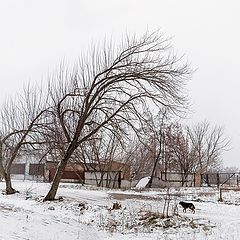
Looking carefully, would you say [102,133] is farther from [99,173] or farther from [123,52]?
[99,173]

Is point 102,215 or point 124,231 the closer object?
point 124,231

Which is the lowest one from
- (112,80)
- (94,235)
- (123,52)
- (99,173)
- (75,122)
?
(94,235)

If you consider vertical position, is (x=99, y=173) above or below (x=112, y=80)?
below

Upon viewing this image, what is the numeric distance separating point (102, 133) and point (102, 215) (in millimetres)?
8015

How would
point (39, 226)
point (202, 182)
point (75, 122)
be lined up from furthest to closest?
point (202, 182) → point (75, 122) → point (39, 226)

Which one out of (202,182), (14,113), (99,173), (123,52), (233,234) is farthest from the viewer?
(202,182)

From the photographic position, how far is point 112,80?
71.2 feet

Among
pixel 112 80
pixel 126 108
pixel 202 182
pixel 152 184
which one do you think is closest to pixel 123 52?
pixel 112 80

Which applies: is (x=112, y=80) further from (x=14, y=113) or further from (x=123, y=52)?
(x=14, y=113)

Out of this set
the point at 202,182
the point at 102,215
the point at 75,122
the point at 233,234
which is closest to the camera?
the point at 233,234

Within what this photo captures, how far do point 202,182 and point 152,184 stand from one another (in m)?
9.18

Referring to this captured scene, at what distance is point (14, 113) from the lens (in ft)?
101

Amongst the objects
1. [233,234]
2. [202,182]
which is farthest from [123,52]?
[202,182]

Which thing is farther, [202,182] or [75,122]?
[202,182]
